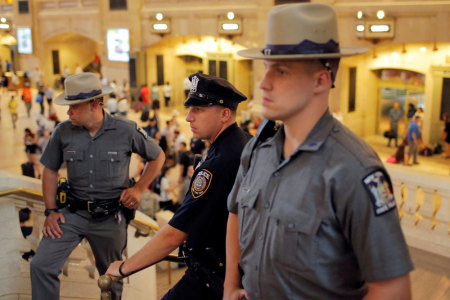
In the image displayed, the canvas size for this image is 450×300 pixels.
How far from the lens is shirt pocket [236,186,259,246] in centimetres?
197

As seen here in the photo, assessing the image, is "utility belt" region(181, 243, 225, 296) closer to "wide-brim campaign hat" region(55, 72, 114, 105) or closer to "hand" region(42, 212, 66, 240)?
"hand" region(42, 212, 66, 240)

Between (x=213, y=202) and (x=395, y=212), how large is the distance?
1.10 metres

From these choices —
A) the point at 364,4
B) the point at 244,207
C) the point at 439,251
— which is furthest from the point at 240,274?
the point at 364,4

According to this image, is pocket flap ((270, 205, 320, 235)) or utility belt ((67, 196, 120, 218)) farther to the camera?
utility belt ((67, 196, 120, 218))

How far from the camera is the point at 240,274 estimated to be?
2217 mm

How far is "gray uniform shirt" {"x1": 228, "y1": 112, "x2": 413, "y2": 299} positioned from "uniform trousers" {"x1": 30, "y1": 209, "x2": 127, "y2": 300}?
7.10ft

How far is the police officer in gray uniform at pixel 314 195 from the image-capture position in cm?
167

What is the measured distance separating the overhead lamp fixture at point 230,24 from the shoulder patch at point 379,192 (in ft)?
63.4

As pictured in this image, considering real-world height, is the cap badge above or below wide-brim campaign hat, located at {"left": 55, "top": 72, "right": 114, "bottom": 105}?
above

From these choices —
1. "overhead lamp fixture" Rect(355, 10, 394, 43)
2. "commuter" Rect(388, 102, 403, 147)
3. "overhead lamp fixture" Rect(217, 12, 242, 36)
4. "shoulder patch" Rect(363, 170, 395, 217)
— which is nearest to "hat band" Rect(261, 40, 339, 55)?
"shoulder patch" Rect(363, 170, 395, 217)

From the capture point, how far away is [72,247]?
12.8 feet

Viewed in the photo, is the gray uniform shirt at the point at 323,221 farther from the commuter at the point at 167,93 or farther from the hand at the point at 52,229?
the commuter at the point at 167,93

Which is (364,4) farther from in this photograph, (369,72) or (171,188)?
(171,188)

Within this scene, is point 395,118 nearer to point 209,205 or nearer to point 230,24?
point 230,24
